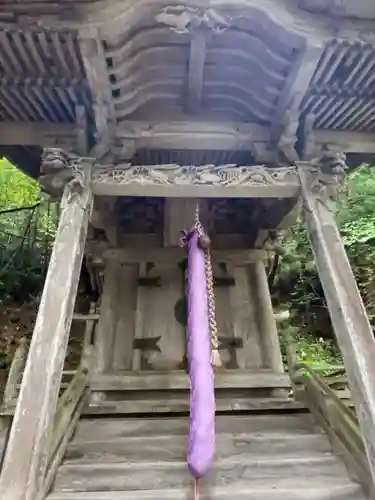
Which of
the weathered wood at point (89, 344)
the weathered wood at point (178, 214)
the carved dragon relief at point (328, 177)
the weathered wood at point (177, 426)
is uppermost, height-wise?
the weathered wood at point (178, 214)

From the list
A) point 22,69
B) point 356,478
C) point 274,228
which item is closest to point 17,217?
point 274,228

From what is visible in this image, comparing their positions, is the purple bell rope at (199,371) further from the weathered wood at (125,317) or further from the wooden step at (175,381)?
the weathered wood at (125,317)

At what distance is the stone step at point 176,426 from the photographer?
419 cm

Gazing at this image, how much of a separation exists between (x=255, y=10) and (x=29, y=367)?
3.08m

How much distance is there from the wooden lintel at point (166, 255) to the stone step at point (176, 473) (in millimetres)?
3642

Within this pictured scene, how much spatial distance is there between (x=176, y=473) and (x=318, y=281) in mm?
8046

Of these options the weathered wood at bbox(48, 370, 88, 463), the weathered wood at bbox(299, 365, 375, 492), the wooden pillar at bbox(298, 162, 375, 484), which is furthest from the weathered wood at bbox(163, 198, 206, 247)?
the weathered wood at bbox(299, 365, 375, 492)

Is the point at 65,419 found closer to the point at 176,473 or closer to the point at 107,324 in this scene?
the point at 176,473

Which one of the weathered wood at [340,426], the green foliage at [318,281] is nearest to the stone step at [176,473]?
the weathered wood at [340,426]

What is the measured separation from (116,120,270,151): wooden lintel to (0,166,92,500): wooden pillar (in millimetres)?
861

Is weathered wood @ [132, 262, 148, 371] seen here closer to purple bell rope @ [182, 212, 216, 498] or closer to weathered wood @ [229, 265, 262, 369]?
weathered wood @ [229, 265, 262, 369]

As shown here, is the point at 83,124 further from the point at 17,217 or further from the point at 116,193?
the point at 17,217

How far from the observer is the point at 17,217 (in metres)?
11.9

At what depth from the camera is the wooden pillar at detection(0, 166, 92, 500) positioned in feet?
9.42
